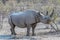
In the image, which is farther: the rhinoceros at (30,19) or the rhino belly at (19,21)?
the rhino belly at (19,21)

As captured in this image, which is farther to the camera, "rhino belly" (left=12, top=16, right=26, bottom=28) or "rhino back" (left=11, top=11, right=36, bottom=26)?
"rhino belly" (left=12, top=16, right=26, bottom=28)

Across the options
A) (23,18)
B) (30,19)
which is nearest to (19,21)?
(23,18)

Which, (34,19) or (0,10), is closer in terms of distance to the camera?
(34,19)

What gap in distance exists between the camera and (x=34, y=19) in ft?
31.8

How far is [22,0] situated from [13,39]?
12796 mm

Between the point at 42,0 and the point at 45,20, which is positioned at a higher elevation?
the point at 42,0

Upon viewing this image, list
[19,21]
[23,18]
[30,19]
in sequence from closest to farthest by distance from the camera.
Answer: [30,19]
[23,18]
[19,21]

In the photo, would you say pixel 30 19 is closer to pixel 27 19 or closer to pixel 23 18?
pixel 27 19

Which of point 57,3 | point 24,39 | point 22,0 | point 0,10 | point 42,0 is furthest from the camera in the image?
point 22,0

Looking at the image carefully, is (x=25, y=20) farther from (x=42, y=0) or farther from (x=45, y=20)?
(x=42, y=0)

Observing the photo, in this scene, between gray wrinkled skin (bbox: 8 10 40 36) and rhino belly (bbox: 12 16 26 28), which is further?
rhino belly (bbox: 12 16 26 28)

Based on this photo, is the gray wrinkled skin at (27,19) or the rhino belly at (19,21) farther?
the rhino belly at (19,21)

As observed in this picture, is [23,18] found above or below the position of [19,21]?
above

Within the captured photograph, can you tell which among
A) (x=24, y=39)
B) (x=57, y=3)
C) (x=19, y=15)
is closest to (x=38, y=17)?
(x=19, y=15)
